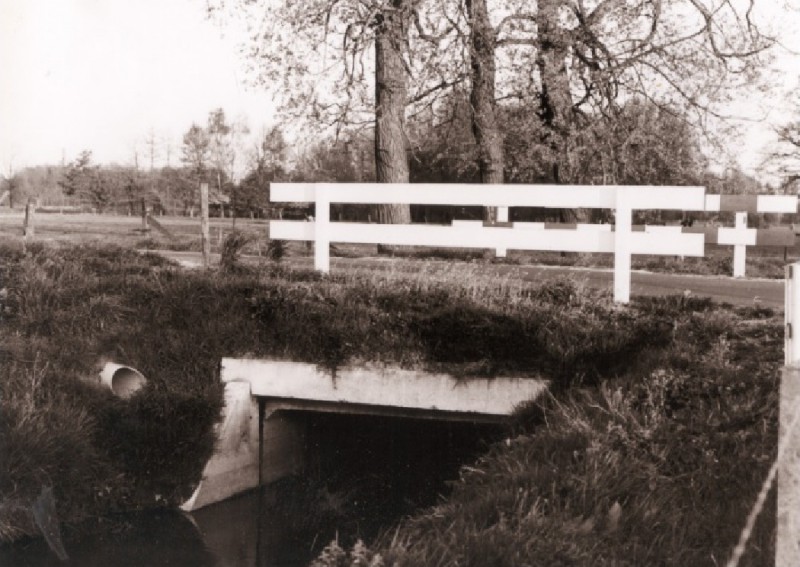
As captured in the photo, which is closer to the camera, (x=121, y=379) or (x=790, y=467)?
(x=790, y=467)

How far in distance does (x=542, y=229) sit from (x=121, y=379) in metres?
4.48

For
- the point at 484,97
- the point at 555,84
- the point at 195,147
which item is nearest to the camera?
the point at 555,84

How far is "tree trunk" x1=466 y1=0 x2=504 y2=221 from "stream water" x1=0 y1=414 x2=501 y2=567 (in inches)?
271

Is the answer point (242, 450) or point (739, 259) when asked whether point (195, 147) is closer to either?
point (739, 259)

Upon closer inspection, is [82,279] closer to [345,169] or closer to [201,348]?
[201,348]

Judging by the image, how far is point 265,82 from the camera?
1744 centimetres

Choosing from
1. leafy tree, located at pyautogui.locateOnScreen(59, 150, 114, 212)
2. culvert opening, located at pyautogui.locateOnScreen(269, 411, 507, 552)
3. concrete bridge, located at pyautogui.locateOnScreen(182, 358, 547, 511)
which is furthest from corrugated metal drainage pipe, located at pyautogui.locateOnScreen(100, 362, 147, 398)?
leafy tree, located at pyautogui.locateOnScreen(59, 150, 114, 212)

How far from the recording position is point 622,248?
9.41 metres

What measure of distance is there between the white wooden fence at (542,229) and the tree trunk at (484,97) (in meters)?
6.50

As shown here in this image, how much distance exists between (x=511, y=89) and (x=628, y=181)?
3018 millimetres

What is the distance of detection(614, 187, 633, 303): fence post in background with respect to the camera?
9.30 metres

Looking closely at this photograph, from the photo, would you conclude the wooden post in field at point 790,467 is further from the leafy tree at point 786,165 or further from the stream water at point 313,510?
the leafy tree at point 786,165

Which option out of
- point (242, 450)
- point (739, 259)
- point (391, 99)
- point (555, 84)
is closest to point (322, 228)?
point (242, 450)

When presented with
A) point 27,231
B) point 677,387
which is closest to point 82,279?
point 27,231
